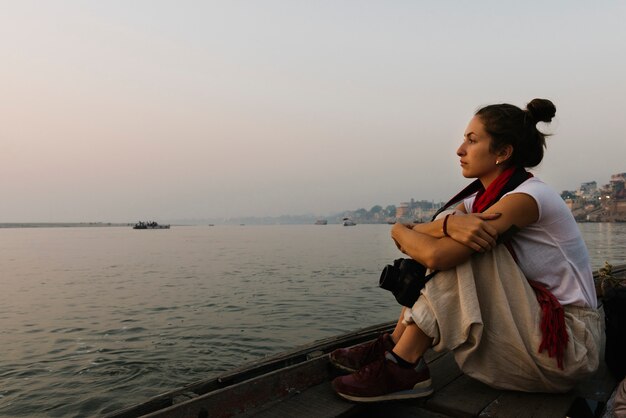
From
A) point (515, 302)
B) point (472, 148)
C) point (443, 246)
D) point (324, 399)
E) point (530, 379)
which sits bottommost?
point (324, 399)

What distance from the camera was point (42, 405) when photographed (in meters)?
6.04

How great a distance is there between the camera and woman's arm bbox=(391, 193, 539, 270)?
2.30 meters

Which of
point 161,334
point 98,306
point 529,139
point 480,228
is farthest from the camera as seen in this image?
point 98,306

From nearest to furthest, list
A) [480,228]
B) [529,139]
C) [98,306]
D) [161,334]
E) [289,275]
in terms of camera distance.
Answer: [480,228] < [529,139] < [161,334] < [98,306] < [289,275]

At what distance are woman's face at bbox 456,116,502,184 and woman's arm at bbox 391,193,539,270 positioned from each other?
38 centimetres

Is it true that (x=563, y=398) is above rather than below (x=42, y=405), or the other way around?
above

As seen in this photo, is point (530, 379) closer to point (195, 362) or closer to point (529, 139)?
point (529, 139)

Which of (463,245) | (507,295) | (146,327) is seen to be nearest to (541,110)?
(463,245)

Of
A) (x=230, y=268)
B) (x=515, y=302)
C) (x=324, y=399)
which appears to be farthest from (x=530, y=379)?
(x=230, y=268)

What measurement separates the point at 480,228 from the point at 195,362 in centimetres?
663

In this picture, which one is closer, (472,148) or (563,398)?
(563,398)

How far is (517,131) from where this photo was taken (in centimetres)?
260

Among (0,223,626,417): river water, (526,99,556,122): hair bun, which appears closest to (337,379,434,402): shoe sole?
(526,99,556,122): hair bun

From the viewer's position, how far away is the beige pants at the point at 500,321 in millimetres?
2314
